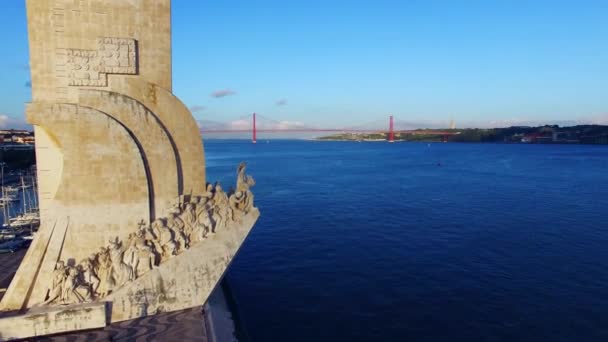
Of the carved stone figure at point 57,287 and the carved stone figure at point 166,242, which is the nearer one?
the carved stone figure at point 57,287

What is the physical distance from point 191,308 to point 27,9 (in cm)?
907

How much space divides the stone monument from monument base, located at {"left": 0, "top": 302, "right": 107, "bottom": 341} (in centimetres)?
2

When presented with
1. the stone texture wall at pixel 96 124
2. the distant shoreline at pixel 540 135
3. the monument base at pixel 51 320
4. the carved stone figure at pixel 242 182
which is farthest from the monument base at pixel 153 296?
the distant shoreline at pixel 540 135

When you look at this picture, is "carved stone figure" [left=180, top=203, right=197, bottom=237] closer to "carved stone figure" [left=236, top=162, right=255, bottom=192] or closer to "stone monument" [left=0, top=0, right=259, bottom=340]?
"stone monument" [left=0, top=0, right=259, bottom=340]

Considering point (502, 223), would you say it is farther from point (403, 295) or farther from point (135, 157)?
point (135, 157)

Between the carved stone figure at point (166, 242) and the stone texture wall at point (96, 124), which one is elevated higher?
the stone texture wall at point (96, 124)

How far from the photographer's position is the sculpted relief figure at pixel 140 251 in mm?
9719

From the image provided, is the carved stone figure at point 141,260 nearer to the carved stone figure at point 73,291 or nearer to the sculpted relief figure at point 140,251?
the sculpted relief figure at point 140,251

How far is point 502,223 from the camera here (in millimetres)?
24188

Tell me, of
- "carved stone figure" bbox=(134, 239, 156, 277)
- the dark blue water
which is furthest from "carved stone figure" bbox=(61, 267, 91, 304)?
the dark blue water

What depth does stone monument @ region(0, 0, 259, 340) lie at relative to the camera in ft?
32.3

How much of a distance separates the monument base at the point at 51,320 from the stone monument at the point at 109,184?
0.02m

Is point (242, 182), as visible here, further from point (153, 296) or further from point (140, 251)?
point (153, 296)

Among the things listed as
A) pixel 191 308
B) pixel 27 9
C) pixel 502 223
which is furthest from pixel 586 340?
pixel 27 9
